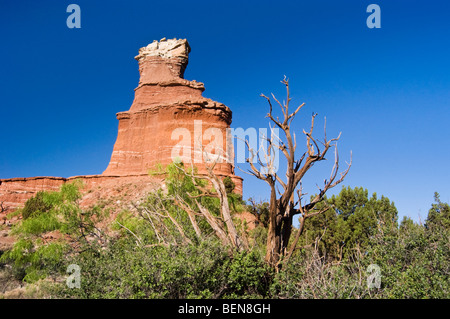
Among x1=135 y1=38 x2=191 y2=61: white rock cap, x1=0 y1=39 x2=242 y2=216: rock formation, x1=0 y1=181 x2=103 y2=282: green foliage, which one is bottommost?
x1=0 y1=181 x2=103 y2=282: green foliage

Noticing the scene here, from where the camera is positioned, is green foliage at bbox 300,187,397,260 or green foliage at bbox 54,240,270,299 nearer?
green foliage at bbox 54,240,270,299

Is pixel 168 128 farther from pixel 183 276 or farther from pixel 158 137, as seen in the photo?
pixel 183 276

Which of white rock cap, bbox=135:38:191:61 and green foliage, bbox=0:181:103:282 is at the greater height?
white rock cap, bbox=135:38:191:61

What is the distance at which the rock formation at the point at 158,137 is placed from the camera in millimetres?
44875

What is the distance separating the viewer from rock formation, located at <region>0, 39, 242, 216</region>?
147 ft

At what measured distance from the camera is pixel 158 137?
157 feet

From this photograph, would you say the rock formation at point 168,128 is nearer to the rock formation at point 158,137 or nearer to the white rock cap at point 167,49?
the rock formation at point 158,137

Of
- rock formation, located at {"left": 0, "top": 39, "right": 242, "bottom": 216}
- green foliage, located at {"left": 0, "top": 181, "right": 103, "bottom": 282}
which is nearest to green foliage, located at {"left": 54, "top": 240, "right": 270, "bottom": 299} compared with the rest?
green foliage, located at {"left": 0, "top": 181, "right": 103, "bottom": 282}

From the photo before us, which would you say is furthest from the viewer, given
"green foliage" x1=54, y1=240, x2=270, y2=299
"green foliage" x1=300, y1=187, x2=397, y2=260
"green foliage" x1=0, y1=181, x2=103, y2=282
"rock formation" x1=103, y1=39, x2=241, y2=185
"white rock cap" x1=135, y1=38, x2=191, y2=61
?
"white rock cap" x1=135, y1=38, x2=191, y2=61

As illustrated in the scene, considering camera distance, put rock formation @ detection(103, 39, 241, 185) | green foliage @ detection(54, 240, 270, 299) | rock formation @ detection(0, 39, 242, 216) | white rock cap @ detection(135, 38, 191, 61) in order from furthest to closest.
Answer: white rock cap @ detection(135, 38, 191, 61) → rock formation @ detection(103, 39, 241, 185) → rock formation @ detection(0, 39, 242, 216) → green foliage @ detection(54, 240, 270, 299)

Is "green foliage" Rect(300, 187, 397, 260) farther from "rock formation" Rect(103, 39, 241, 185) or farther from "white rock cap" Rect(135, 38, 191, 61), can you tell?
"white rock cap" Rect(135, 38, 191, 61)

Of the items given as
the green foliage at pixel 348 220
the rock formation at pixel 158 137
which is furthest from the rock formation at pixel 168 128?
the green foliage at pixel 348 220
